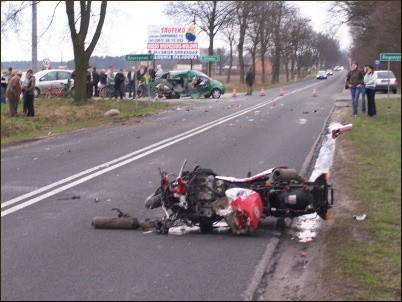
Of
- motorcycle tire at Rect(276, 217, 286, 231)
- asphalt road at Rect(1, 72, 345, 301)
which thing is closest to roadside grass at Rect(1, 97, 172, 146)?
asphalt road at Rect(1, 72, 345, 301)

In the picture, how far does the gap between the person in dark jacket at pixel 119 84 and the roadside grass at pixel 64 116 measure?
1.04m

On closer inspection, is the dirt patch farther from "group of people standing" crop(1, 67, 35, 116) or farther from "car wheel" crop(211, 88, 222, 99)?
"car wheel" crop(211, 88, 222, 99)

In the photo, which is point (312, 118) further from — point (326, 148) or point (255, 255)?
point (255, 255)

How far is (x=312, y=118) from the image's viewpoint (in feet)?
80.2

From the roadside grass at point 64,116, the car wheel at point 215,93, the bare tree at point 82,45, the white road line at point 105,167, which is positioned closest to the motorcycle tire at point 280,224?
the white road line at point 105,167

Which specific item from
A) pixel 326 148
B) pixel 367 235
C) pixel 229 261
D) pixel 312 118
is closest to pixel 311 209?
pixel 367 235

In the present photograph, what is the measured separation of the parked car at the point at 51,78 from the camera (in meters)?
36.1

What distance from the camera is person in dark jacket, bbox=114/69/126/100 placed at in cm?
3328

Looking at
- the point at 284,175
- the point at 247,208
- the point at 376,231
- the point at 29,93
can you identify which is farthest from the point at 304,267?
the point at 29,93

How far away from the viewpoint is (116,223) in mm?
8461

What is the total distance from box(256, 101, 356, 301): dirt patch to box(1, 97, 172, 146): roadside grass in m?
9.74

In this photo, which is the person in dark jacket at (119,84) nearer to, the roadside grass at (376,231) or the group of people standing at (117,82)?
the group of people standing at (117,82)

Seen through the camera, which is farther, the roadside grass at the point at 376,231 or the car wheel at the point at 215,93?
the car wheel at the point at 215,93

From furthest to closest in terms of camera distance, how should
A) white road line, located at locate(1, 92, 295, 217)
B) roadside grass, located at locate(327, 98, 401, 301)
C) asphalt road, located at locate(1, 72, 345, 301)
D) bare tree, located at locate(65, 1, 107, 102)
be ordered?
bare tree, located at locate(65, 1, 107, 102), white road line, located at locate(1, 92, 295, 217), asphalt road, located at locate(1, 72, 345, 301), roadside grass, located at locate(327, 98, 401, 301)
